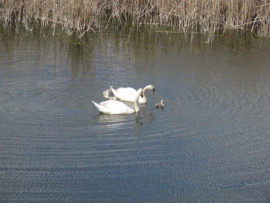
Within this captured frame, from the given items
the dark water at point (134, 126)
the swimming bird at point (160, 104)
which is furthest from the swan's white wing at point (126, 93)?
the swimming bird at point (160, 104)

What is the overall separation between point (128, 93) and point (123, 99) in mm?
202

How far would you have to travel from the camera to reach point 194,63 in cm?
1172

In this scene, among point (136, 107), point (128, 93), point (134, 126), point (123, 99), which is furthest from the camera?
point (123, 99)

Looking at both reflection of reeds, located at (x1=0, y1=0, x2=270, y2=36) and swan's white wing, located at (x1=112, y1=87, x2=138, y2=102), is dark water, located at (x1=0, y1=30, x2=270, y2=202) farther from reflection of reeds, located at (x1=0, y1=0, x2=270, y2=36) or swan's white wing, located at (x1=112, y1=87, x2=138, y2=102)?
reflection of reeds, located at (x1=0, y1=0, x2=270, y2=36)

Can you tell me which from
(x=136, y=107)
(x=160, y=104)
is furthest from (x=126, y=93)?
(x=160, y=104)

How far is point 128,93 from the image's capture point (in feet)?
31.1

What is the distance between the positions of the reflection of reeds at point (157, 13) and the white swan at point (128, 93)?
4.80 m

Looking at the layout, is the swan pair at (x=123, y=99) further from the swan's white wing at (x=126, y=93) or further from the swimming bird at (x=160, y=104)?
the swimming bird at (x=160, y=104)

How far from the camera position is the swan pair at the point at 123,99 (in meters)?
8.66

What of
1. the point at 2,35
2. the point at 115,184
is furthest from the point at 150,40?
the point at 115,184

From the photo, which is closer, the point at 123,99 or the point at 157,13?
the point at 123,99

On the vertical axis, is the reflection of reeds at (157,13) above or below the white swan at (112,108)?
above

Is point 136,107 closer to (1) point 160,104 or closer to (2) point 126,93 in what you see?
(1) point 160,104

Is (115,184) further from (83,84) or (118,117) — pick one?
(83,84)
